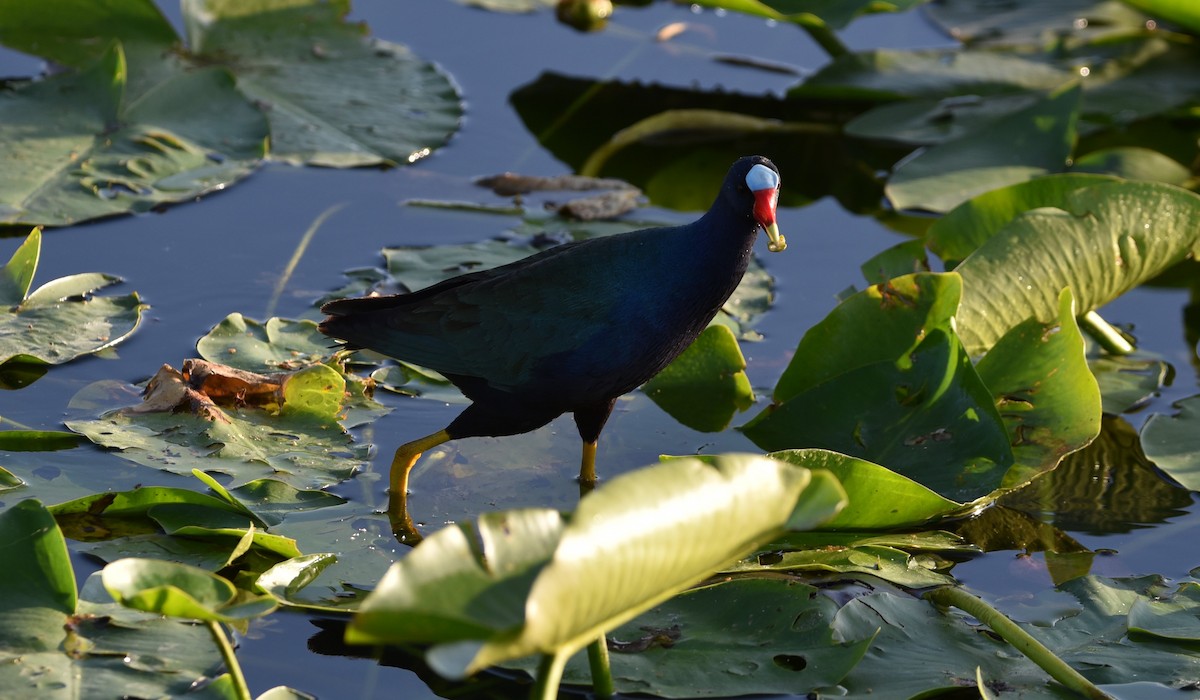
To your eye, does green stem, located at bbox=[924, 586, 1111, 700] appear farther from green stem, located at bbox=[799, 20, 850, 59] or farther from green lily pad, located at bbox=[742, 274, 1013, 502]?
green stem, located at bbox=[799, 20, 850, 59]

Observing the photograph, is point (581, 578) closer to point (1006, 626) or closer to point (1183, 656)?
point (1006, 626)

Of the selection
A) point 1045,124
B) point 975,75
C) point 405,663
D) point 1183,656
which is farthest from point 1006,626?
point 975,75

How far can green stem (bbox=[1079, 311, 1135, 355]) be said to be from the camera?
314 centimetres

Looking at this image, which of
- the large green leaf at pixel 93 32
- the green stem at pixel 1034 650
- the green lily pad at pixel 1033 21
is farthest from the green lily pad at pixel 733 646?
the green lily pad at pixel 1033 21

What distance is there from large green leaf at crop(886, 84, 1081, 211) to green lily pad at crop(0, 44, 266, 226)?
5.68 ft

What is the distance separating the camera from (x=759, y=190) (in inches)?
93.4

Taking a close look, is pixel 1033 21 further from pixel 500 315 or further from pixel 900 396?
pixel 500 315

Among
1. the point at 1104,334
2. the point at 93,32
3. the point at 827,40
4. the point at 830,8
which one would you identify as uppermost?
the point at 830,8

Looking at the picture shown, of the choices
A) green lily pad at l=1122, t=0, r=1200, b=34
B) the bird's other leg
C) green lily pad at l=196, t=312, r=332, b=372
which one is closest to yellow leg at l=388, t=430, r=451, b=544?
the bird's other leg

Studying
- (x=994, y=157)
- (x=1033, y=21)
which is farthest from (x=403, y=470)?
(x=1033, y=21)

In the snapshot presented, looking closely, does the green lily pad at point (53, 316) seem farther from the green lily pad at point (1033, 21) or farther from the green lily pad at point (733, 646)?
the green lily pad at point (1033, 21)

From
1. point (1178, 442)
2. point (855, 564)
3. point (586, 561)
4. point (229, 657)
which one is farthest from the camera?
point (1178, 442)

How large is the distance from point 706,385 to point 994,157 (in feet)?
4.52

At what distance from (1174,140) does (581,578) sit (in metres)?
3.67
